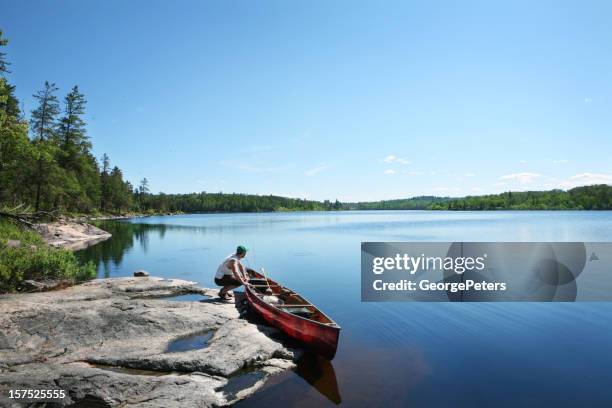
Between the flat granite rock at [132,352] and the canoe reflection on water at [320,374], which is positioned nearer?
the flat granite rock at [132,352]

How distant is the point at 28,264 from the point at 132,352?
935 cm

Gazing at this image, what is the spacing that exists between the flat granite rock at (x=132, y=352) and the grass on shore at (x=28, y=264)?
1.76 meters

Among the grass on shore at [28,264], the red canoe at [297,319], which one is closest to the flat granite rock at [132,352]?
the red canoe at [297,319]

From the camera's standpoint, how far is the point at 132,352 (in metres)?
9.94

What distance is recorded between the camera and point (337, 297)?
18484 mm

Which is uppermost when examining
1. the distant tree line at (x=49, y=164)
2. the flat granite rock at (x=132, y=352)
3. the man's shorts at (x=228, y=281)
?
the distant tree line at (x=49, y=164)

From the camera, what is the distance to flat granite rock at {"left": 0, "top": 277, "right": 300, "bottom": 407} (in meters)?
7.72

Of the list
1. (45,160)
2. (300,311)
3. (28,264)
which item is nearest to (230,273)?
(300,311)

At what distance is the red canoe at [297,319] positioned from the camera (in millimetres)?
10093

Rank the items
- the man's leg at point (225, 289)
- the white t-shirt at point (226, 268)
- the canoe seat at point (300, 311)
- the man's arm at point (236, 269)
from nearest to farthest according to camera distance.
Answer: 1. the canoe seat at point (300, 311)
2. the man's arm at point (236, 269)
3. the white t-shirt at point (226, 268)
4. the man's leg at point (225, 289)

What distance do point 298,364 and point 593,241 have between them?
3829 cm

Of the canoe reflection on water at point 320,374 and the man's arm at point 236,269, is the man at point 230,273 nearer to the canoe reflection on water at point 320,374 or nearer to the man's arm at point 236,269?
the man's arm at point 236,269

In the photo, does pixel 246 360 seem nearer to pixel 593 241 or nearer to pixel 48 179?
pixel 593 241

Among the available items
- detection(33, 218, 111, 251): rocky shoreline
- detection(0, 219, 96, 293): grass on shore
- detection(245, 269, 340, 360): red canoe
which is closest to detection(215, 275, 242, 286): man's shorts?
detection(245, 269, 340, 360): red canoe
